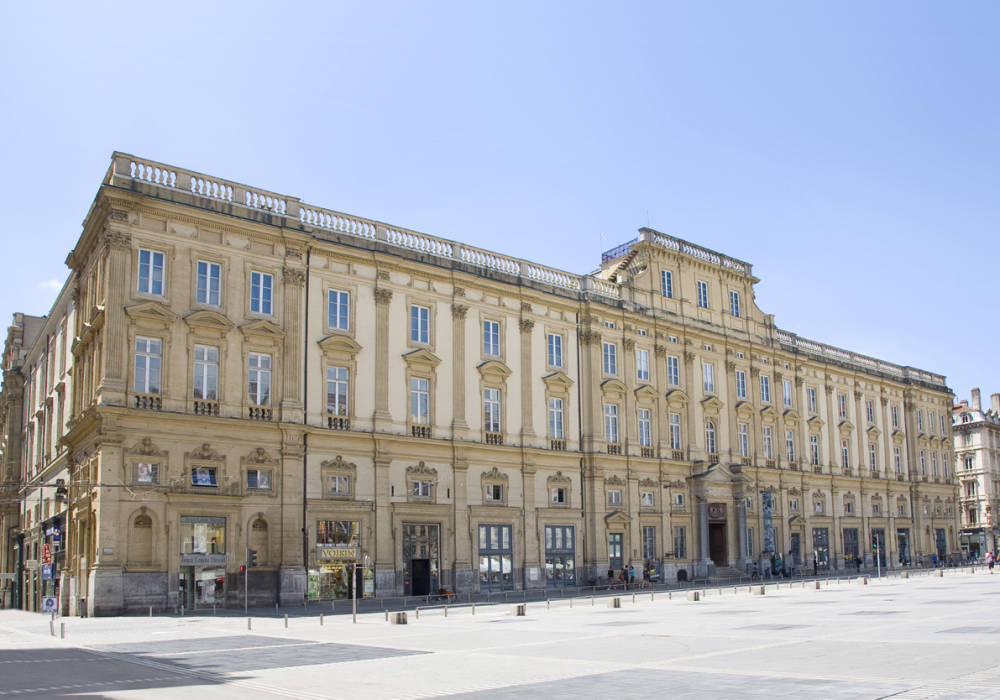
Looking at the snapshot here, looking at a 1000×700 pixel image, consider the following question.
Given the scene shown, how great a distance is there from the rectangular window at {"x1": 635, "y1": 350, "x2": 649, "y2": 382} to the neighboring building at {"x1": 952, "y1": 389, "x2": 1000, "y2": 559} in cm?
6680

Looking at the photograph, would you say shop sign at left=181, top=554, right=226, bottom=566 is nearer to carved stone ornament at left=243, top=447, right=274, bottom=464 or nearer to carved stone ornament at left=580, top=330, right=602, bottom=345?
carved stone ornament at left=243, top=447, right=274, bottom=464

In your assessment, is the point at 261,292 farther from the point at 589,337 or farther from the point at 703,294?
the point at 703,294

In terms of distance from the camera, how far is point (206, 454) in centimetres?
3862

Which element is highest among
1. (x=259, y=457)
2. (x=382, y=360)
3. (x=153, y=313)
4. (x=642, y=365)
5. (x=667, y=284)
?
(x=667, y=284)

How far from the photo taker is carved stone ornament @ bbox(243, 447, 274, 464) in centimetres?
3994

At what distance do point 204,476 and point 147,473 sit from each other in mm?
2397

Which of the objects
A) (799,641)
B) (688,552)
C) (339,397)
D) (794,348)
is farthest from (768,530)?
(799,641)

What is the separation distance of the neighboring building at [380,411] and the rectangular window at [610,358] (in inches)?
7.4

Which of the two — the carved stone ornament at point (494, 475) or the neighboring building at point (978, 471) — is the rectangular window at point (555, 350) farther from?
the neighboring building at point (978, 471)

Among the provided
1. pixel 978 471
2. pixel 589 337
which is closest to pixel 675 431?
pixel 589 337

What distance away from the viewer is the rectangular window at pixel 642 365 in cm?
5781

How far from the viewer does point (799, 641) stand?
70.3 ft

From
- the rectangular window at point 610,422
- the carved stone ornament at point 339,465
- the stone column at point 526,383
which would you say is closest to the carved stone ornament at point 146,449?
the carved stone ornament at point 339,465

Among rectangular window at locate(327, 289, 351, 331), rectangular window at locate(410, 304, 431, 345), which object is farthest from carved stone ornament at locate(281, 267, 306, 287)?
rectangular window at locate(410, 304, 431, 345)
